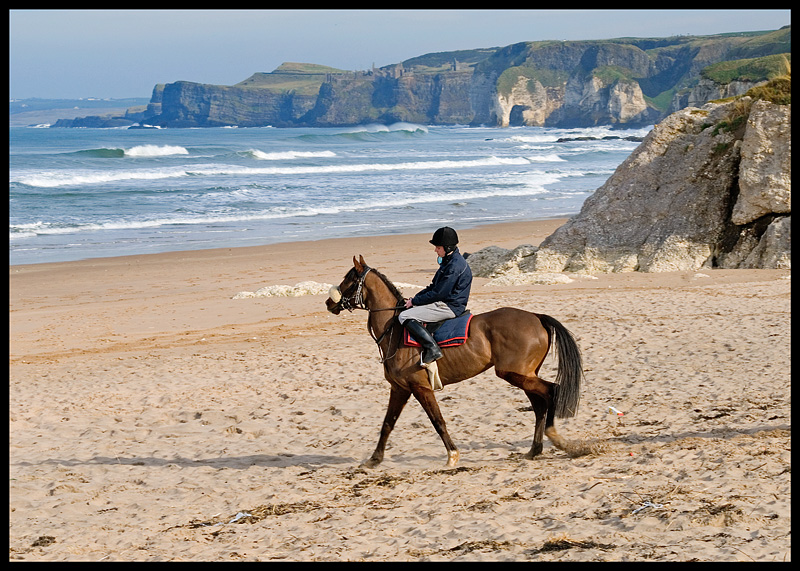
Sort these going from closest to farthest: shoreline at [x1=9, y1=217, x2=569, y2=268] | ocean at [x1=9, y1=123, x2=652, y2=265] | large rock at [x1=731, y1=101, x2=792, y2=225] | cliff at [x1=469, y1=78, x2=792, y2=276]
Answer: large rock at [x1=731, y1=101, x2=792, y2=225] < cliff at [x1=469, y1=78, x2=792, y2=276] < shoreline at [x1=9, y1=217, x2=569, y2=268] < ocean at [x1=9, y1=123, x2=652, y2=265]

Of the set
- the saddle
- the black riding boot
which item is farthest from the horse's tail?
the black riding boot

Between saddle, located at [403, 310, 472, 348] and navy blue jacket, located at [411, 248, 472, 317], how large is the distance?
9 centimetres

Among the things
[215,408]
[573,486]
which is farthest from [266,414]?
[573,486]

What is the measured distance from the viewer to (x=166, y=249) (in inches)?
1007

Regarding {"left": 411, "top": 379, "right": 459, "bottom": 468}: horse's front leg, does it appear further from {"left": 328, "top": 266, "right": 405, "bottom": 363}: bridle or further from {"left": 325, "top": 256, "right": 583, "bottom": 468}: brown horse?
{"left": 328, "top": 266, "right": 405, "bottom": 363}: bridle

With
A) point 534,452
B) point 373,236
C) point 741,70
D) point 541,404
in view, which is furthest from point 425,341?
point 741,70

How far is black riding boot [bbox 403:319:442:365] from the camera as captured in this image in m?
7.48

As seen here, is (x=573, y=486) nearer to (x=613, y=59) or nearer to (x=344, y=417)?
(x=344, y=417)

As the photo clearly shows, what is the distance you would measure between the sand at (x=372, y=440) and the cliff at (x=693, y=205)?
1362mm

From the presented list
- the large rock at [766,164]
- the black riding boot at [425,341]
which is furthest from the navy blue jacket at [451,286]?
the large rock at [766,164]

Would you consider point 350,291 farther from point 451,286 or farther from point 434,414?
point 434,414

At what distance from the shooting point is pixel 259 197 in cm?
3991

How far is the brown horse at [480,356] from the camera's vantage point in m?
7.45

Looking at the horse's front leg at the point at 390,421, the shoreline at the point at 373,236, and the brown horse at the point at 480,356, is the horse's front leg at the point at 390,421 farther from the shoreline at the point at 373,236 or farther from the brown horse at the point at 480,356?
the shoreline at the point at 373,236
